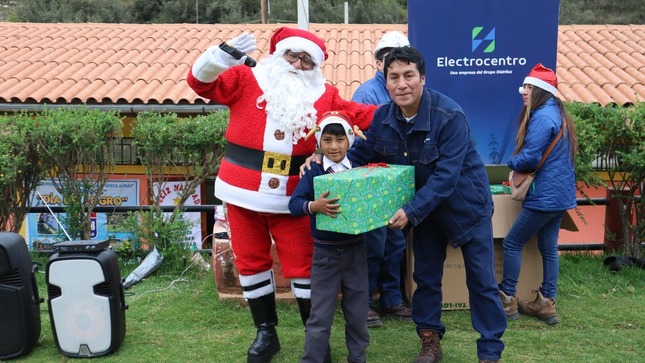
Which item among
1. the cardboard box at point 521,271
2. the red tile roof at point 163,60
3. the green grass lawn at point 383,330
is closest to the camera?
the green grass lawn at point 383,330

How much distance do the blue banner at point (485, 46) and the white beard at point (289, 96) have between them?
5.14 feet

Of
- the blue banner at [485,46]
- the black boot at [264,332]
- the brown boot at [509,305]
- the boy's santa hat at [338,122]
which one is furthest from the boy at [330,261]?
the blue banner at [485,46]

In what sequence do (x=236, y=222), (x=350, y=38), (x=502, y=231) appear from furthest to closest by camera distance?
(x=350, y=38), (x=502, y=231), (x=236, y=222)

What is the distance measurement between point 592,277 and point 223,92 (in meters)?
3.34

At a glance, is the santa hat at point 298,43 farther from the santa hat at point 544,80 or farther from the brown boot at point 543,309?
the brown boot at point 543,309

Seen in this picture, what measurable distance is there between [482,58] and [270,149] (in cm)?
215

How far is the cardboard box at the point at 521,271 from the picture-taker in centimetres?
445

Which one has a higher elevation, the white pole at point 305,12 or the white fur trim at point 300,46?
the white pole at point 305,12

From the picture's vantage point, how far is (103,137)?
17.3ft

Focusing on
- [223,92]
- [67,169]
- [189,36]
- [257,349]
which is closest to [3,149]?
[67,169]

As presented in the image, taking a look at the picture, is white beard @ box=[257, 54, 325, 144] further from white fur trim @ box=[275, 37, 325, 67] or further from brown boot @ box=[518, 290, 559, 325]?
brown boot @ box=[518, 290, 559, 325]

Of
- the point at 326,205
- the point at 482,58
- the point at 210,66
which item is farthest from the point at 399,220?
the point at 482,58

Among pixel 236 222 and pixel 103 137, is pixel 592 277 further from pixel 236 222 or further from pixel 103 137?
pixel 103 137

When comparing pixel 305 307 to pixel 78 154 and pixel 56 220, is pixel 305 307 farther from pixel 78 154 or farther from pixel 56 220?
pixel 56 220
